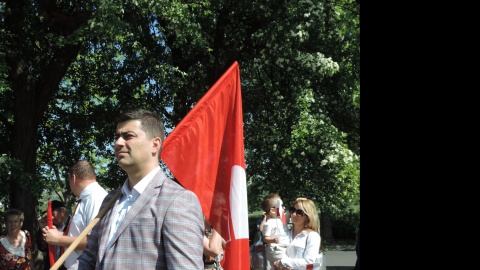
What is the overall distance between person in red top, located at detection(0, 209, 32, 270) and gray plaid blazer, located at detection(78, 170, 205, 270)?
7605 mm

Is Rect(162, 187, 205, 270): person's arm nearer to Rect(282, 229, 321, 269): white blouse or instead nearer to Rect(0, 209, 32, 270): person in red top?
Rect(282, 229, 321, 269): white blouse

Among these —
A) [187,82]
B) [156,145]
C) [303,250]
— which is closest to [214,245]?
[156,145]

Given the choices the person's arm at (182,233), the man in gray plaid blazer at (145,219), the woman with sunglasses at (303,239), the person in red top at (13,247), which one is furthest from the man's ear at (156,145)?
the person in red top at (13,247)

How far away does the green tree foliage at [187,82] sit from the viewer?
15992 millimetres

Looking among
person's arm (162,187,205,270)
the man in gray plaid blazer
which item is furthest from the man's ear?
person's arm (162,187,205,270)

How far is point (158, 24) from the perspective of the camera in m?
17.9

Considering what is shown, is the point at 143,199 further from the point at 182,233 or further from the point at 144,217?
the point at 182,233

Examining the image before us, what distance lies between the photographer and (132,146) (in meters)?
3.24

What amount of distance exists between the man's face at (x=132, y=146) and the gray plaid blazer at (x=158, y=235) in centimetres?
17

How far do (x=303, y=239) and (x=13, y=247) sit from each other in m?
4.67
